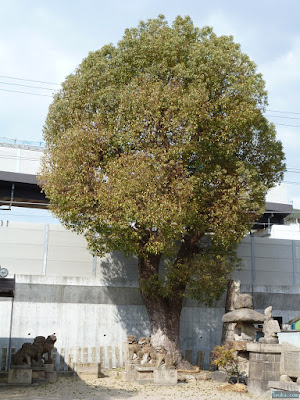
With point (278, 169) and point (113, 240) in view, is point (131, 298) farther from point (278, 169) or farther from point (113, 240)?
point (278, 169)

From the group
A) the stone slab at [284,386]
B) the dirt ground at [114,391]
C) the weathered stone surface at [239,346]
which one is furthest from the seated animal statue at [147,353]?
the stone slab at [284,386]

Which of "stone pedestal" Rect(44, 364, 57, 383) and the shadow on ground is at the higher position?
"stone pedestal" Rect(44, 364, 57, 383)

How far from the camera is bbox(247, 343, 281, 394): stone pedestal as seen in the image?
14211 millimetres

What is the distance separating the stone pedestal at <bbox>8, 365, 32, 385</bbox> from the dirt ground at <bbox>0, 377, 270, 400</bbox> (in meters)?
0.36

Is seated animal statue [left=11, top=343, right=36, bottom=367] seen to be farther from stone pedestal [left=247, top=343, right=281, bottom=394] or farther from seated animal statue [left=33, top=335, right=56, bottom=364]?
stone pedestal [left=247, top=343, right=281, bottom=394]

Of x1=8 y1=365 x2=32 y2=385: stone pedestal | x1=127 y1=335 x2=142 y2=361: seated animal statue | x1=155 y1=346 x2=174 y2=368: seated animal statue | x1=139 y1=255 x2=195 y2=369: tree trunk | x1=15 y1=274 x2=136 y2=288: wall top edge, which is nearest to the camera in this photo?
x1=8 y1=365 x2=32 y2=385: stone pedestal

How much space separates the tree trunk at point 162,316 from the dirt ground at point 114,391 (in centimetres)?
194

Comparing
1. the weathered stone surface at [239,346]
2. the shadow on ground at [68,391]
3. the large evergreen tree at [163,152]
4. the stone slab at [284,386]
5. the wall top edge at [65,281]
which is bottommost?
the shadow on ground at [68,391]

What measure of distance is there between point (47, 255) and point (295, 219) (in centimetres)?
3003

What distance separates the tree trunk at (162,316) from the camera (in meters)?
18.3

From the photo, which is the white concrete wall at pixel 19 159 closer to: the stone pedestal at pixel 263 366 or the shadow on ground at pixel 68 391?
the shadow on ground at pixel 68 391

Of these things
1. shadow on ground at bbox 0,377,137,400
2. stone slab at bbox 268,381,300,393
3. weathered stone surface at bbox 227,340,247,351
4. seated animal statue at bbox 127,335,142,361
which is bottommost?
shadow on ground at bbox 0,377,137,400

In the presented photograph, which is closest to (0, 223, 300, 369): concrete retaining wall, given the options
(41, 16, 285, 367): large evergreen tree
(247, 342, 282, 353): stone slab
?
(41, 16, 285, 367): large evergreen tree

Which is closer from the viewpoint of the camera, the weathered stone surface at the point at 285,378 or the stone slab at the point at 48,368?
the weathered stone surface at the point at 285,378
